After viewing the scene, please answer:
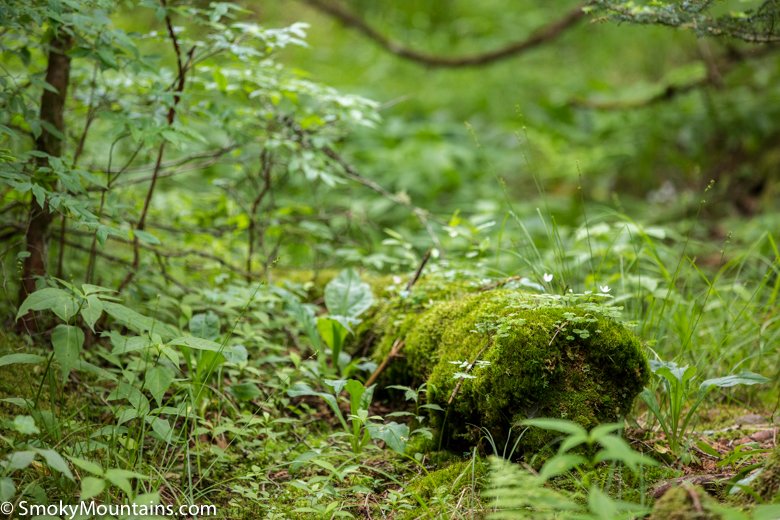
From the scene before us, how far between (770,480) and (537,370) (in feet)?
2.24

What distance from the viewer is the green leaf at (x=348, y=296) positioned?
8.85 feet

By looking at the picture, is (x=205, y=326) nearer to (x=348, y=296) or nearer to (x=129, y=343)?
(x=129, y=343)

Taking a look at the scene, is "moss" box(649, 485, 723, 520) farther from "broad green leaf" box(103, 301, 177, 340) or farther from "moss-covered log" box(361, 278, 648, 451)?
"broad green leaf" box(103, 301, 177, 340)

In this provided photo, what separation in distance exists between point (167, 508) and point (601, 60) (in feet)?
26.6

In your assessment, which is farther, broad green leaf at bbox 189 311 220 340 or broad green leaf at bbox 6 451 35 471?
broad green leaf at bbox 189 311 220 340

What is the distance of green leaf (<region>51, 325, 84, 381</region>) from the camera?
1.70 m

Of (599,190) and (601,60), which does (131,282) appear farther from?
(601,60)

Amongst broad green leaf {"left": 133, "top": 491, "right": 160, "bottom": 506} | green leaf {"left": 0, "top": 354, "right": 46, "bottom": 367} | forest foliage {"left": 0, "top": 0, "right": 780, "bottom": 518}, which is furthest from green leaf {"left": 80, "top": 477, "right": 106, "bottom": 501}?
green leaf {"left": 0, "top": 354, "right": 46, "bottom": 367}

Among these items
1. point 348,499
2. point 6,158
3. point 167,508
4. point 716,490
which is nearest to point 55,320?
point 6,158

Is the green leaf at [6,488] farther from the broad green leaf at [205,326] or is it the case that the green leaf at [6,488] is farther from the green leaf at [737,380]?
the green leaf at [737,380]

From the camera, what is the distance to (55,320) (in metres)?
2.52

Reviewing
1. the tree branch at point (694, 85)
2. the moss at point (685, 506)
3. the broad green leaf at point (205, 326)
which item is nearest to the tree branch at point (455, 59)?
the tree branch at point (694, 85)

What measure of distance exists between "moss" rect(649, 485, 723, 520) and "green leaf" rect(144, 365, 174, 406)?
141cm

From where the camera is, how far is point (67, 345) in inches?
67.8
